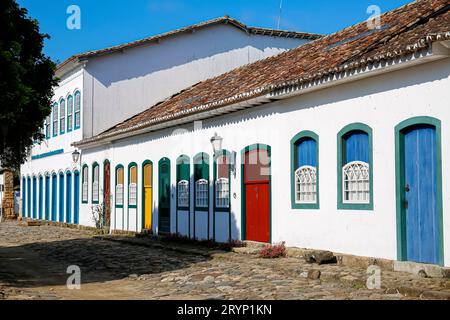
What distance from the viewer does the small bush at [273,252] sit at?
13727 mm

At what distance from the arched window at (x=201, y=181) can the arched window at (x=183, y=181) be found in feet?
1.72

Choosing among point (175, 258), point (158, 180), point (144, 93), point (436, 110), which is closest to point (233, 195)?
point (175, 258)

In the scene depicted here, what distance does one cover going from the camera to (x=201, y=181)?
59.0ft

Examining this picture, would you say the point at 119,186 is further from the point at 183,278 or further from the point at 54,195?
the point at 183,278

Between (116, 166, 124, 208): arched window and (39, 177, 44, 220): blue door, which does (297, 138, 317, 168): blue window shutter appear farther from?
(39, 177, 44, 220): blue door

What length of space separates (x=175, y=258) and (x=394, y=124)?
627cm

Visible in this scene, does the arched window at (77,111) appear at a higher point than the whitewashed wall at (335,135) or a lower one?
higher

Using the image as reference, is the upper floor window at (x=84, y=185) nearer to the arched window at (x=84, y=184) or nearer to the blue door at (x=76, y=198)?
the arched window at (x=84, y=184)

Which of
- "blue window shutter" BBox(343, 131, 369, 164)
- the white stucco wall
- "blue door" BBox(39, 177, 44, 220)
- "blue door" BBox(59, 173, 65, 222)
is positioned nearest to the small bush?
"blue window shutter" BBox(343, 131, 369, 164)

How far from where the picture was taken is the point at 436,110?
10391mm

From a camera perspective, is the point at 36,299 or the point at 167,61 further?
the point at 167,61

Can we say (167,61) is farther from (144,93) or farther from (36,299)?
(36,299)

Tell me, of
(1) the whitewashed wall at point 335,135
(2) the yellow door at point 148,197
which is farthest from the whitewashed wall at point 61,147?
(1) the whitewashed wall at point 335,135

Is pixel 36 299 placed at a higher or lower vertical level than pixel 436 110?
lower
